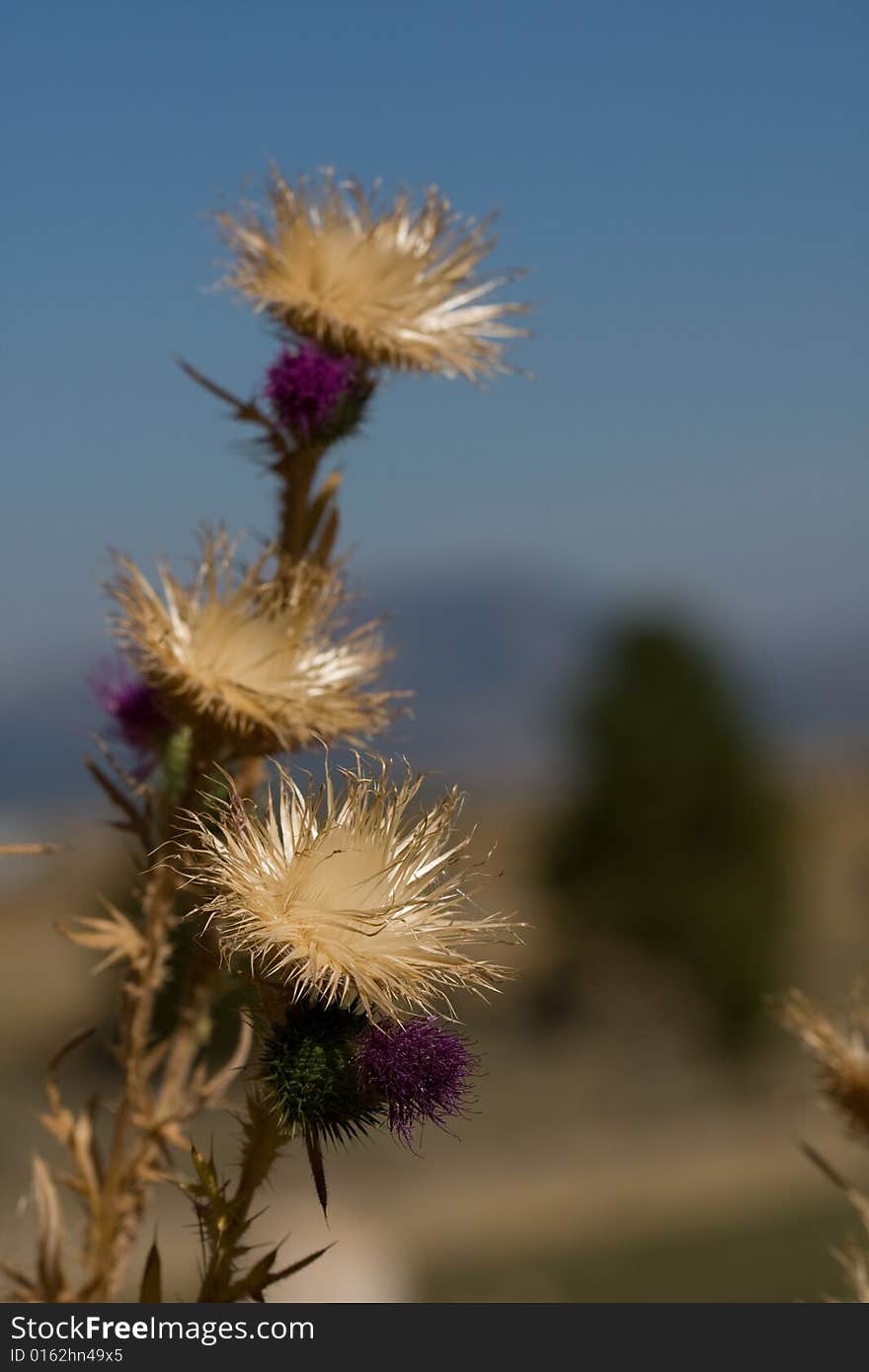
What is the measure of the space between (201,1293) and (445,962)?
66cm

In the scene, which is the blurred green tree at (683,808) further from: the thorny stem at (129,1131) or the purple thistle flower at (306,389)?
the thorny stem at (129,1131)

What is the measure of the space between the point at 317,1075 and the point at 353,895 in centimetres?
26

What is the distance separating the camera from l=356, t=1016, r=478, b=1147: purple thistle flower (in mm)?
2102

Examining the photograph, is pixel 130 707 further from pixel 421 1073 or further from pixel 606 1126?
pixel 606 1126

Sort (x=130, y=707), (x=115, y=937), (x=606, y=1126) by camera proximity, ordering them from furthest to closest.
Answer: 1. (x=606, y=1126)
2. (x=130, y=707)
3. (x=115, y=937)

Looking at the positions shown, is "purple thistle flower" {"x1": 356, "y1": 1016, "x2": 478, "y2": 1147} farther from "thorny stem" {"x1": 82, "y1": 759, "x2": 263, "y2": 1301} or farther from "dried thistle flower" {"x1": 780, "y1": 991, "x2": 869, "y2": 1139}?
"dried thistle flower" {"x1": 780, "y1": 991, "x2": 869, "y2": 1139}

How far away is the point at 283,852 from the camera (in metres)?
2.32

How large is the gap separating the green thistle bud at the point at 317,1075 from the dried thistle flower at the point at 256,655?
71 centimetres

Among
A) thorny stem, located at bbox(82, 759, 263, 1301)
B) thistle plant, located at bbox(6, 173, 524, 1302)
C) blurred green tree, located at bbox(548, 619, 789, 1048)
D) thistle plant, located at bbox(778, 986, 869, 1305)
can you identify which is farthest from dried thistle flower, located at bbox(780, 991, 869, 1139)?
blurred green tree, located at bbox(548, 619, 789, 1048)

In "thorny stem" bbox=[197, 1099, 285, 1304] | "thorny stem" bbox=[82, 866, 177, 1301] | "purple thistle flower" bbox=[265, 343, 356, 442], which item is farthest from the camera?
"purple thistle flower" bbox=[265, 343, 356, 442]

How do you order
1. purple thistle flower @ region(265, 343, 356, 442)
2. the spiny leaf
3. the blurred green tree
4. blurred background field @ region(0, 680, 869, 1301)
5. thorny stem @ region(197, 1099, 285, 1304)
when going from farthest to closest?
blurred background field @ region(0, 680, 869, 1301), the blurred green tree, purple thistle flower @ region(265, 343, 356, 442), the spiny leaf, thorny stem @ region(197, 1099, 285, 1304)

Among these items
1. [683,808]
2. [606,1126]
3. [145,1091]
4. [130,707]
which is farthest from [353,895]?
[606,1126]

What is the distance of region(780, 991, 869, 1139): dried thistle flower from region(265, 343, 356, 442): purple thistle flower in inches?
57.5
